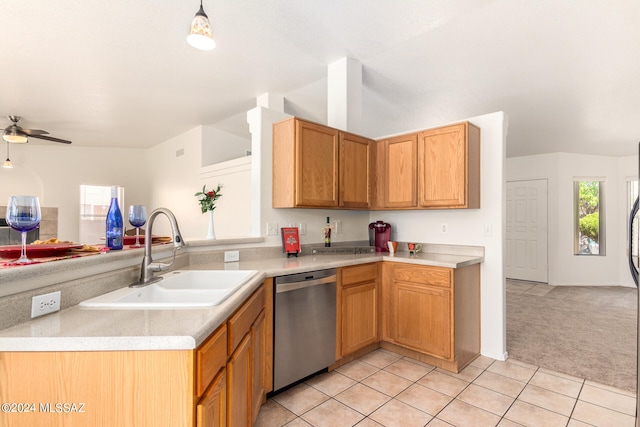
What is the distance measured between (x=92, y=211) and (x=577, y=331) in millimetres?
8273

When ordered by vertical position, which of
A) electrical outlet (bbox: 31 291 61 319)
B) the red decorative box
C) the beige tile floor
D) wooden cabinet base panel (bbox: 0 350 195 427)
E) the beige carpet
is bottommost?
the beige tile floor

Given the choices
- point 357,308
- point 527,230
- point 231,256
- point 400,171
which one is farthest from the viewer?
point 527,230

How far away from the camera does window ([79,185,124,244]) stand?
21.3ft

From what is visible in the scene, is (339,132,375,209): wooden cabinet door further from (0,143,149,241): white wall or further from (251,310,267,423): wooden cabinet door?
(0,143,149,241): white wall

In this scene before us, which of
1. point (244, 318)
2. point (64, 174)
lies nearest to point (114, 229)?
point (244, 318)

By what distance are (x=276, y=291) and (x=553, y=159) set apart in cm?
617

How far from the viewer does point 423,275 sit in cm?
271

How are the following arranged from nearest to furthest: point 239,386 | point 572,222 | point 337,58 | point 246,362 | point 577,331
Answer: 1. point 239,386
2. point 246,362
3. point 337,58
4. point 577,331
5. point 572,222

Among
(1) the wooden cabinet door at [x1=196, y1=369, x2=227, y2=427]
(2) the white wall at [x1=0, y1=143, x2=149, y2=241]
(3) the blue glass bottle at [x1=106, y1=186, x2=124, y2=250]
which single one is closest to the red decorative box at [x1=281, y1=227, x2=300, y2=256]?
(3) the blue glass bottle at [x1=106, y1=186, x2=124, y2=250]

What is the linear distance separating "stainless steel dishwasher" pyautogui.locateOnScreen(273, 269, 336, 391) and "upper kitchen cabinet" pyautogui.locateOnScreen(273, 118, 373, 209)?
0.75 meters

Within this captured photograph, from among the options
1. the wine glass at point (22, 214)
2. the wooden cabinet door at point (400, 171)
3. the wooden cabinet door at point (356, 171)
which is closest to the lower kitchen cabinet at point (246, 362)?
the wine glass at point (22, 214)

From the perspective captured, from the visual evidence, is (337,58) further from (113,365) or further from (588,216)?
(588,216)

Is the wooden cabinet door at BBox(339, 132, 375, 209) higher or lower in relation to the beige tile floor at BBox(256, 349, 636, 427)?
higher

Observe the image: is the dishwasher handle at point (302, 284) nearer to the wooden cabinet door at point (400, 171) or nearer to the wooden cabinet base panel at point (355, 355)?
the wooden cabinet base panel at point (355, 355)
